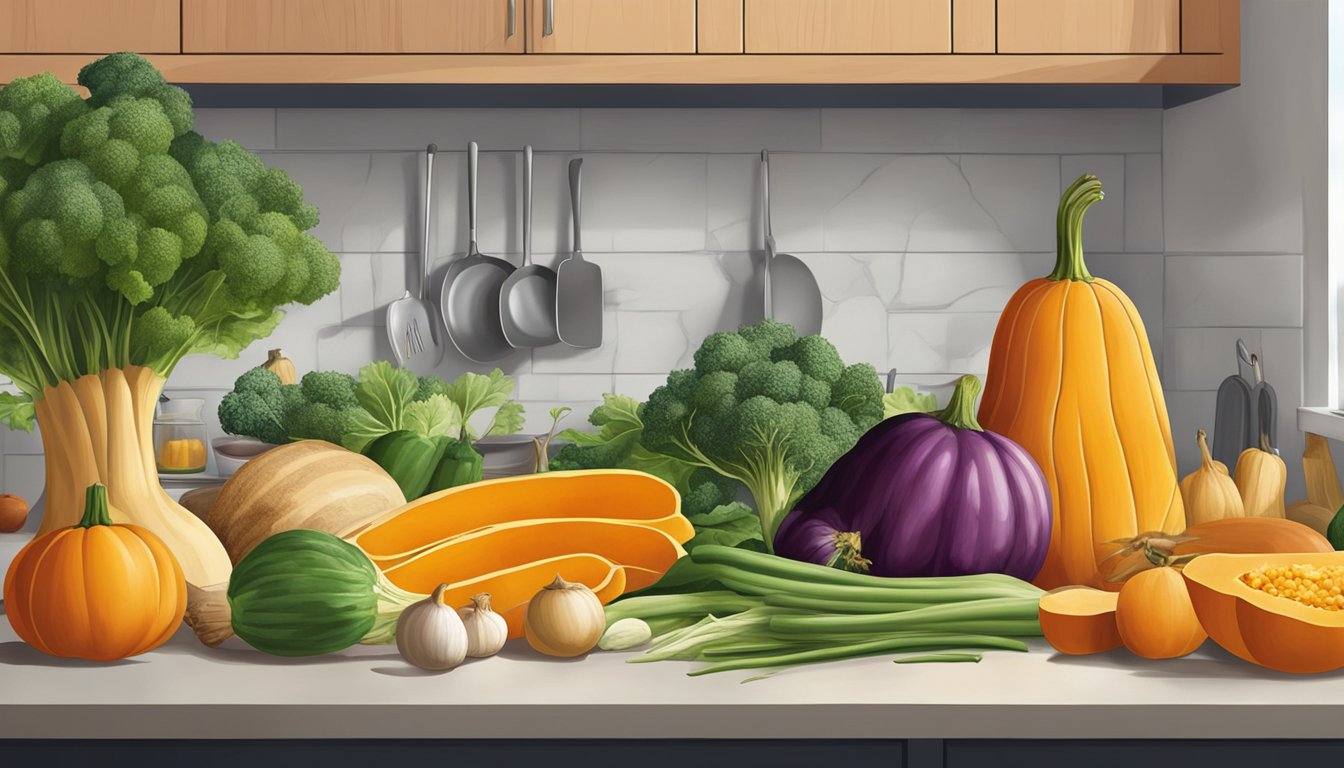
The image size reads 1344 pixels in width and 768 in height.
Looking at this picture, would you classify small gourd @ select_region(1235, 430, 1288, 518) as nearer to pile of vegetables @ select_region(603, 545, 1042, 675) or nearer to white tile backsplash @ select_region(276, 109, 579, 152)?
pile of vegetables @ select_region(603, 545, 1042, 675)

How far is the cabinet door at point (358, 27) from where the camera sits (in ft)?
5.31

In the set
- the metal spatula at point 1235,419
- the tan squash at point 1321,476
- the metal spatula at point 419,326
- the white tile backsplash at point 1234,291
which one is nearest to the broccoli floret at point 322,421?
the metal spatula at point 419,326

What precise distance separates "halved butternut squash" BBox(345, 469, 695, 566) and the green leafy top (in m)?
0.19

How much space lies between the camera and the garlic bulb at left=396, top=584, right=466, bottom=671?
0.67 m

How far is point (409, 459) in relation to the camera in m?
0.96

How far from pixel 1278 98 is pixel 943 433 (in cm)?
113

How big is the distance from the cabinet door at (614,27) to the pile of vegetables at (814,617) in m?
1.08

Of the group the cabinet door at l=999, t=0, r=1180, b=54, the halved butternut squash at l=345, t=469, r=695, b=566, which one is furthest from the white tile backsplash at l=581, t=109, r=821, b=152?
the halved butternut squash at l=345, t=469, r=695, b=566

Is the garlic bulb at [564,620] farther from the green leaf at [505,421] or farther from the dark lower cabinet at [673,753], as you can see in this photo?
the green leaf at [505,421]

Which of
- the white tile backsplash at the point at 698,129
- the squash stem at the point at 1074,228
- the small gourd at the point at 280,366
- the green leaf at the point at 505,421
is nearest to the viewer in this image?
the squash stem at the point at 1074,228

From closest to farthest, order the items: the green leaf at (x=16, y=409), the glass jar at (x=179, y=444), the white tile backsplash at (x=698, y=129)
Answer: the green leaf at (x=16, y=409), the glass jar at (x=179, y=444), the white tile backsplash at (x=698, y=129)

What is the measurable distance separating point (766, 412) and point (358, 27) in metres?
1.04

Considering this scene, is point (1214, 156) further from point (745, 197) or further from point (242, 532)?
point (242, 532)

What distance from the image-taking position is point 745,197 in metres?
1.99
